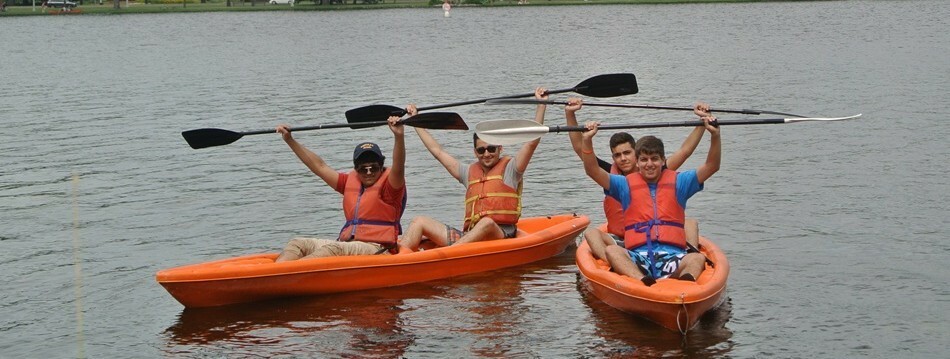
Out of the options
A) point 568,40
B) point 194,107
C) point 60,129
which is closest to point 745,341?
point 60,129

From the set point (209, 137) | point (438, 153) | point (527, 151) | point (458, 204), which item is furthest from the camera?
point (458, 204)

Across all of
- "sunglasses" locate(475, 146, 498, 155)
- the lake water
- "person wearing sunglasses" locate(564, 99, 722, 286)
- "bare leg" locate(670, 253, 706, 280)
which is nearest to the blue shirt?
"person wearing sunglasses" locate(564, 99, 722, 286)

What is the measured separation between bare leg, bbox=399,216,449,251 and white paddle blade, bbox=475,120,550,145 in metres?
1.18

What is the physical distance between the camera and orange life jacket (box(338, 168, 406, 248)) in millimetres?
10461

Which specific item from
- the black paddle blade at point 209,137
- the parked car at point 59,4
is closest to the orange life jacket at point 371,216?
the black paddle blade at point 209,137

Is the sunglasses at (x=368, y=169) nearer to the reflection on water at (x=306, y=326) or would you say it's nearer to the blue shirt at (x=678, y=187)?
the reflection on water at (x=306, y=326)

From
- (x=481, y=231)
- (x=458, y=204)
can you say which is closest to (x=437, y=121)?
(x=481, y=231)

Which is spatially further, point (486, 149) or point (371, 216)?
point (486, 149)

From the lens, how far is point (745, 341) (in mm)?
9023

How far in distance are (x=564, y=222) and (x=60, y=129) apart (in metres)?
13.1

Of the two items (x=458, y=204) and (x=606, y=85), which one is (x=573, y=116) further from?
(x=458, y=204)

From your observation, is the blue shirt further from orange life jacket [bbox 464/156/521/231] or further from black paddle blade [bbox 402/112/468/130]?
black paddle blade [bbox 402/112/468/130]

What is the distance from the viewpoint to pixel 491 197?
1109cm

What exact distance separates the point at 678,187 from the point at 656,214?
0.28 m
